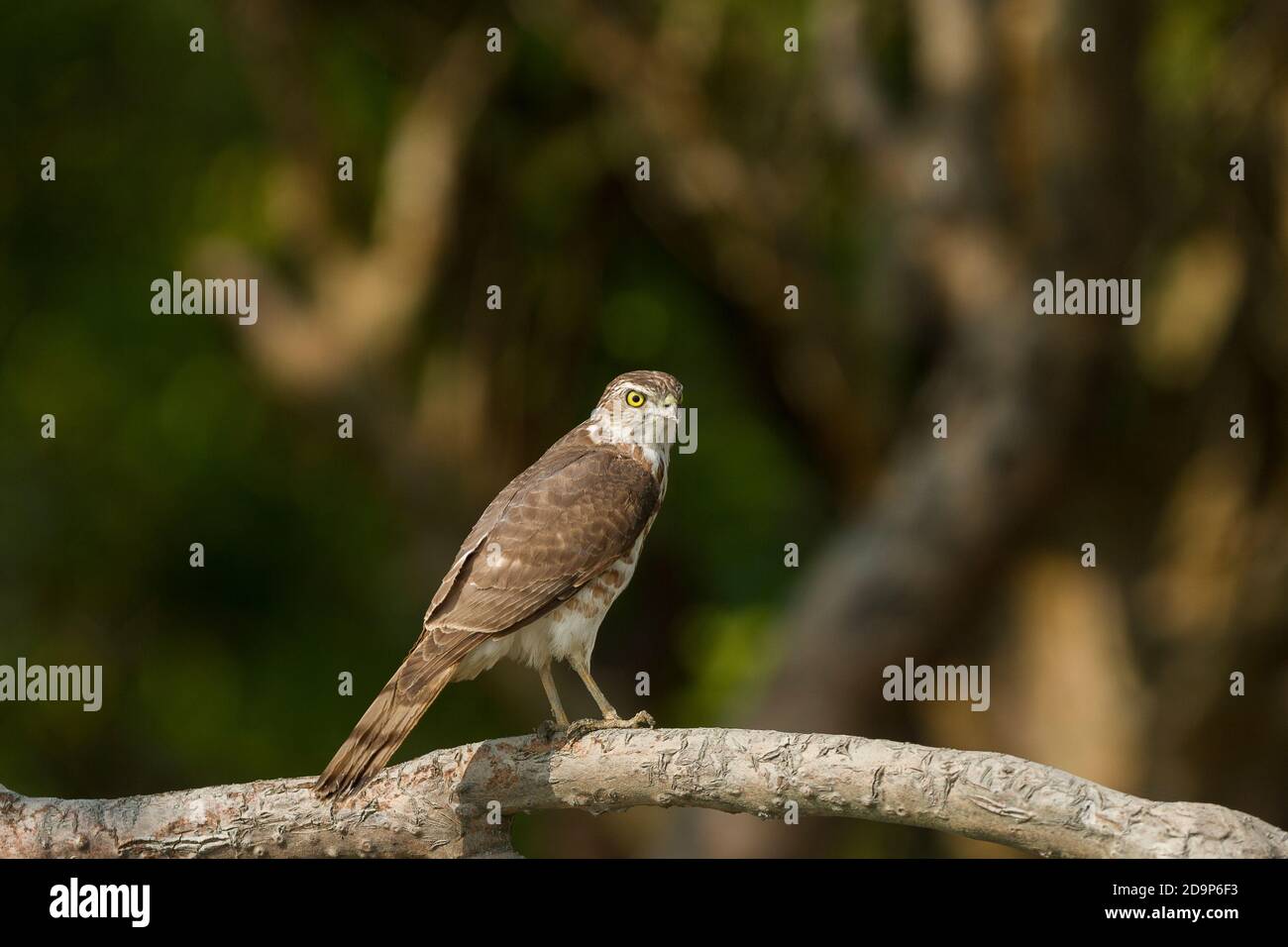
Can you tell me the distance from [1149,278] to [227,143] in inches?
367

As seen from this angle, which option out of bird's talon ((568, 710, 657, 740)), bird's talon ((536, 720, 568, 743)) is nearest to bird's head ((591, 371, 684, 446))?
bird's talon ((568, 710, 657, 740))

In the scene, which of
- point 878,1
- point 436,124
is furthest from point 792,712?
point 878,1

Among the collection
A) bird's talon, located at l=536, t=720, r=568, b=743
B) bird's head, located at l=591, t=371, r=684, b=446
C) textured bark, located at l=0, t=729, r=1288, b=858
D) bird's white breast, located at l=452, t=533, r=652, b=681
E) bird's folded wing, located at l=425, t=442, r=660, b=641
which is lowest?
textured bark, located at l=0, t=729, r=1288, b=858

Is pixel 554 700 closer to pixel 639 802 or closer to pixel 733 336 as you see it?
pixel 639 802

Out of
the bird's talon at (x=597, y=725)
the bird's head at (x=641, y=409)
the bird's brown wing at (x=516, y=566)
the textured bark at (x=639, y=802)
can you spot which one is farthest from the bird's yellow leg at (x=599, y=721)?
the bird's head at (x=641, y=409)

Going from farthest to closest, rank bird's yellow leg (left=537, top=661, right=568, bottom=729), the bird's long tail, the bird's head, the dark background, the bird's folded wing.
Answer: the dark background < the bird's head < bird's yellow leg (left=537, top=661, right=568, bottom=729) < the bird's folded wing < the bird's long tail

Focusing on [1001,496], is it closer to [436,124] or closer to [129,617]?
[436,124]

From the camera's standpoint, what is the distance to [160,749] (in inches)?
753

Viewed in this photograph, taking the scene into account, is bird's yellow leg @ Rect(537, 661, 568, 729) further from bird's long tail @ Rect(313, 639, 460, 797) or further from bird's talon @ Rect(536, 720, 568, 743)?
bird's long tail @ Rect(313, 639, 460, 797)

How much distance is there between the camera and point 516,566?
5391 millimetres

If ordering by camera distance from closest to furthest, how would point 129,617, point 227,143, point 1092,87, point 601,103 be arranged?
point 1092,87, point 601,103, point 227,143, point 129,617

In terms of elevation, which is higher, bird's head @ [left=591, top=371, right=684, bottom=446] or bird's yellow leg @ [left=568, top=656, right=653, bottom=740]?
bird's head @ [left=591, top=371, right=684, bottom=446]

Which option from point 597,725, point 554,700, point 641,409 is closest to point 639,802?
point 597,725

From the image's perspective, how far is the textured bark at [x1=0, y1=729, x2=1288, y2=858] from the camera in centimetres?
426
